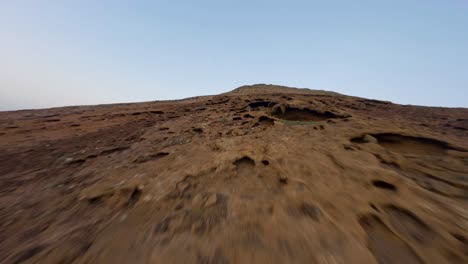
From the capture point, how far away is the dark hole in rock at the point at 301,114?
7312 mm

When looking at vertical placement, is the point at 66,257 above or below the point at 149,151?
below

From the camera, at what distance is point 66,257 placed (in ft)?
7.04

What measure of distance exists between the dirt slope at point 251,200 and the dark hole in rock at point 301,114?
1662 millimetres

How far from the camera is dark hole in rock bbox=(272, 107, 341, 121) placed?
7.31 m

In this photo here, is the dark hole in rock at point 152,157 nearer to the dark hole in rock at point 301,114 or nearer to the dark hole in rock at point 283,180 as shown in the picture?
the dark hole in rock at point 283,180

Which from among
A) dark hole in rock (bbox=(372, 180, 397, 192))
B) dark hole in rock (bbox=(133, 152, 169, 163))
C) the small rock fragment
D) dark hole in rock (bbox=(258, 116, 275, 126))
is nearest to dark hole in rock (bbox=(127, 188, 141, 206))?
the small rock fragment

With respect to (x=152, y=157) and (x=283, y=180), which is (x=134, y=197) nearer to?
(x=152, y=157)

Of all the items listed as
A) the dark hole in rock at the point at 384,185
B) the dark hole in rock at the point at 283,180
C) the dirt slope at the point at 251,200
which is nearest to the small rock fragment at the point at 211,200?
the dirt slope at the point at 251,200

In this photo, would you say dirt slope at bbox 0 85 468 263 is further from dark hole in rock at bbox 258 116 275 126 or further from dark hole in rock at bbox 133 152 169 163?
dark hole in rock at bbox 258 116 275 126

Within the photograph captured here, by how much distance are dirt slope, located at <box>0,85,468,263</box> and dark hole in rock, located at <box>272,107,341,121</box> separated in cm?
166

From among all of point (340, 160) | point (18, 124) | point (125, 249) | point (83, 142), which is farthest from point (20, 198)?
point (18, 124)

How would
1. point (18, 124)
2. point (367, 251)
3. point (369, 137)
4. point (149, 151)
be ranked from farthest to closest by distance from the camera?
1. point (18, 124)
2. point (149, 151)
3. point (369, 137)
4. point (367, 251)

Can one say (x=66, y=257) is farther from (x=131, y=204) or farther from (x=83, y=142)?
(x=83, y=142)

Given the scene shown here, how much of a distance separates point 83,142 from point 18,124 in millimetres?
5710
